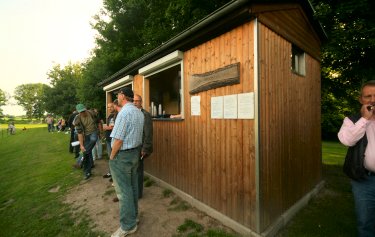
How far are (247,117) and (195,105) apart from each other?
138cm

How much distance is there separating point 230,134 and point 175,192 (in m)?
2.39

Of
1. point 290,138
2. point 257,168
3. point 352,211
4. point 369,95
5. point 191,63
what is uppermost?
point 191,63

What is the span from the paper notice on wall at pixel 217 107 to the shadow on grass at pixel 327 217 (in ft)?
7.41

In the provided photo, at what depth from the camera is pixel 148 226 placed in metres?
3.89

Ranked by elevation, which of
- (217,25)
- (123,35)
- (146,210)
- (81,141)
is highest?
(123,35)

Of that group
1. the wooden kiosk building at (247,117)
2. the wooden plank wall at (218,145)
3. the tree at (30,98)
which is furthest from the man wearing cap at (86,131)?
the tree at (30,98)

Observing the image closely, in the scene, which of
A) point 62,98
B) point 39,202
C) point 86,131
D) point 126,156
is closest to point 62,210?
point 39,202

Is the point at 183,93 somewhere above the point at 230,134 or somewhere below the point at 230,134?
above

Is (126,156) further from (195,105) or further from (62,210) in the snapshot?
(62,210)

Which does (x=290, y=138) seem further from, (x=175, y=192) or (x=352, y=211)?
Result: (x=175, y=192)

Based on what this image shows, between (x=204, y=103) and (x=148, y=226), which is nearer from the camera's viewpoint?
(x=148, y=226)

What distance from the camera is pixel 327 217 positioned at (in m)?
4.33

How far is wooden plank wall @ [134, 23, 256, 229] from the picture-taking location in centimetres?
350

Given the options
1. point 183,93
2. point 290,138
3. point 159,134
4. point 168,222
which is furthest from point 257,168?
point 159,134
